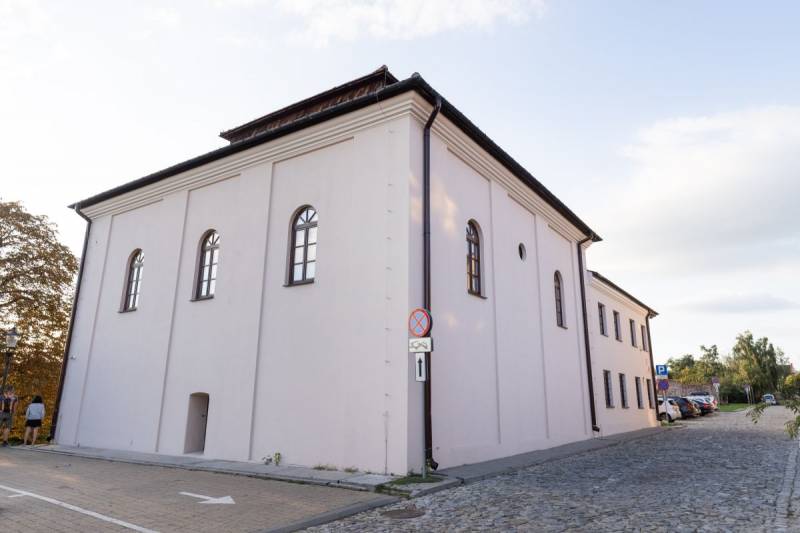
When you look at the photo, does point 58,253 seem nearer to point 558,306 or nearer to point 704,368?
point 558,306

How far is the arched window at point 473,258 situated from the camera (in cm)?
1177

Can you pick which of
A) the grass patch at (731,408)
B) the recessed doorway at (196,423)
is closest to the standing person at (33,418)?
the recessed doorway at (196,423)

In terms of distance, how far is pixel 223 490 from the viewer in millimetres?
7840

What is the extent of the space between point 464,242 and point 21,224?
1982cm

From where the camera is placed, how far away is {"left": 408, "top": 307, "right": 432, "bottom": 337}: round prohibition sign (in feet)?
27.1

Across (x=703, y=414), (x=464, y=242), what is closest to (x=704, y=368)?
(x=703, y=414)

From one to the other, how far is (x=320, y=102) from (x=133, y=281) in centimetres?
761

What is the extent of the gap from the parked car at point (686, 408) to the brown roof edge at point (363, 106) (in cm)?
1923

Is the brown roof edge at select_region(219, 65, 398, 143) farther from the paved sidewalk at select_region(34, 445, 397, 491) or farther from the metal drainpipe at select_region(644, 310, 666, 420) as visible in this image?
the metal drainpipe at select_region(644, 310, 666, 420)

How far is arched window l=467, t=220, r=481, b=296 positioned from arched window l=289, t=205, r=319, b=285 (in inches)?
140

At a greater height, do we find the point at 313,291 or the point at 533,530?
the point at 313,291

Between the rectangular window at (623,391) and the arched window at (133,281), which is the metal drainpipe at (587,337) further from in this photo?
the arched window at (133,281)

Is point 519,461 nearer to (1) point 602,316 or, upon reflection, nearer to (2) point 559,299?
(2) point 559,299

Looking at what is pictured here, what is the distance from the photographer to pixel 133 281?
15008 mm
